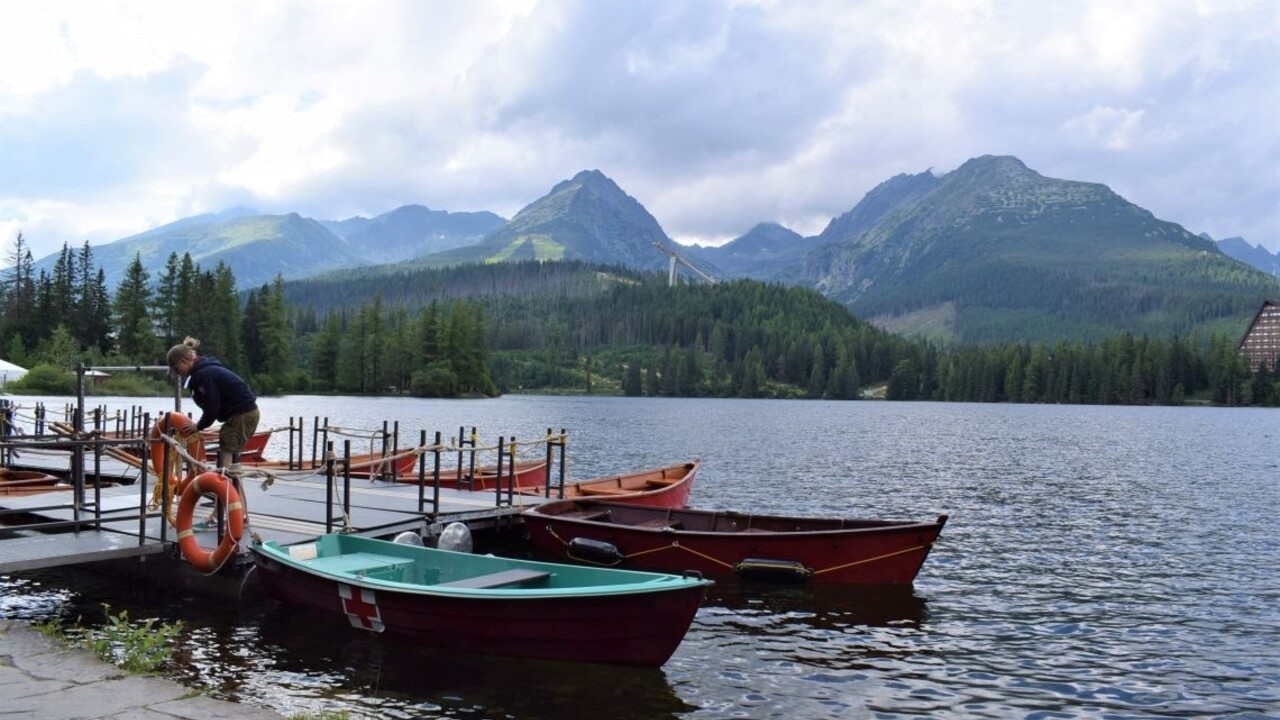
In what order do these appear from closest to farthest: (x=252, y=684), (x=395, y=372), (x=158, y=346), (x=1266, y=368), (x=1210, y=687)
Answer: (x=252, y=684) → (x=1210, y=687) → (x=158, y=346) → (x=395, y=372) → (x=1266, y=368)

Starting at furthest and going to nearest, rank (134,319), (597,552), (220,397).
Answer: (134,319), (597,552), (220,397)

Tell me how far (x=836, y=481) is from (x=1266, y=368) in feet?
613

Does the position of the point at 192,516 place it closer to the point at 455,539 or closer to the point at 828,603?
the point at 455,539

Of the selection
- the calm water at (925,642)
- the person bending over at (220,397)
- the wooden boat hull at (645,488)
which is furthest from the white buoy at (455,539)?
the wooden boat hull at (645,488)

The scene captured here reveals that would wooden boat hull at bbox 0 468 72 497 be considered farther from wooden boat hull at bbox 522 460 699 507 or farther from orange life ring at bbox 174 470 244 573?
wooden boat hull at bbox 522 460 699 507

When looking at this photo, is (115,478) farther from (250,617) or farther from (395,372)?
(395,372)

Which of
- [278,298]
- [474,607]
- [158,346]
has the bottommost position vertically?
[474,607]

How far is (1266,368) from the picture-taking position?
613ft

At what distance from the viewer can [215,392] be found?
52.6ft

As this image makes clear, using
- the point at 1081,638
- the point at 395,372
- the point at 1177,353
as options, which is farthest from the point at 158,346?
the point at 1177,353

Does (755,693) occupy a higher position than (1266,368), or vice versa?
(1266,368)

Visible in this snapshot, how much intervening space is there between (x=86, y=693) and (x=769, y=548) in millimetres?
14232

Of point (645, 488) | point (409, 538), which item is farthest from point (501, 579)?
point (645, 488)

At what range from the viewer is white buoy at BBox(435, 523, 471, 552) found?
18.9m
